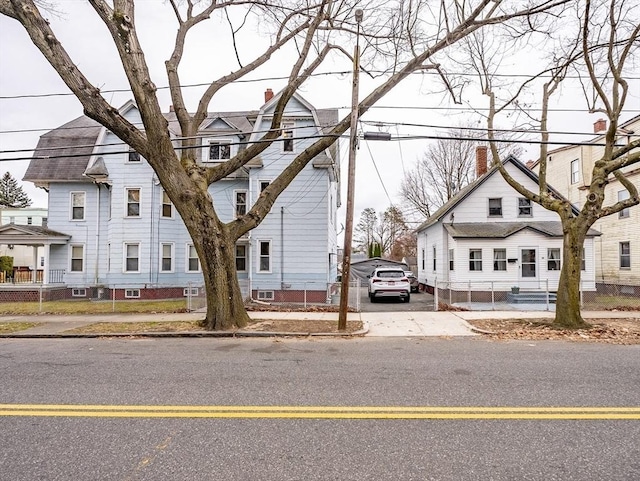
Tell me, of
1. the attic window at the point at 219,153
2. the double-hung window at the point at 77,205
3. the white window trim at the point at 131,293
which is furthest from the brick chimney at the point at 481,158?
the double-hung window at the point at 77,205

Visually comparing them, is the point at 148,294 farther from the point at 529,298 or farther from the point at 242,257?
the point at 529,298

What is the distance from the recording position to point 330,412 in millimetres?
4531

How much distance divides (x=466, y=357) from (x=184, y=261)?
16.3 metres

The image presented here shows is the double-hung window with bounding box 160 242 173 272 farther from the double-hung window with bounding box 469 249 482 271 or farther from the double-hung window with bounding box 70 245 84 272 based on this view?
the double-hung window with bounding box 469 249 482 271

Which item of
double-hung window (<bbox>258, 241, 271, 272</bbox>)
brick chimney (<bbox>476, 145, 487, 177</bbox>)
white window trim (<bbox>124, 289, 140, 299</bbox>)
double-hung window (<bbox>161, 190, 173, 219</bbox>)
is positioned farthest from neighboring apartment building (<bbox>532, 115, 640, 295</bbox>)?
white window trim (<bbox>124, 289, 140, 299</bbox>)

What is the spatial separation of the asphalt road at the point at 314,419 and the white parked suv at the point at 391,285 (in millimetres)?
10640

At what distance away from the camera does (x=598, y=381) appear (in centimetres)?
573

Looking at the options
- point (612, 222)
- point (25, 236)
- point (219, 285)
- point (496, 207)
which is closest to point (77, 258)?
point (25, 236)

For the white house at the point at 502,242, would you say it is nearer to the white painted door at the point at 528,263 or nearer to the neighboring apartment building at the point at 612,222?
the white painted door at the point at 528,263

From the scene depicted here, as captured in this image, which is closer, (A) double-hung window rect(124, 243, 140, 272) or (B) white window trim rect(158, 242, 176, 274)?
(A) double-hung window rect(124, 243, 140, 272)

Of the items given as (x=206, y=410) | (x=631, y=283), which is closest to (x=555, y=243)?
(x=631, y=283)

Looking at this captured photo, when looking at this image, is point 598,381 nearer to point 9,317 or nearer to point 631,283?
point 9,317

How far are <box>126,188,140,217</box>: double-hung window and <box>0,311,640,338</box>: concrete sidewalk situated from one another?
23.8ft

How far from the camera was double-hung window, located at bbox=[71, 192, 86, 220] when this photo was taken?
20922mm
